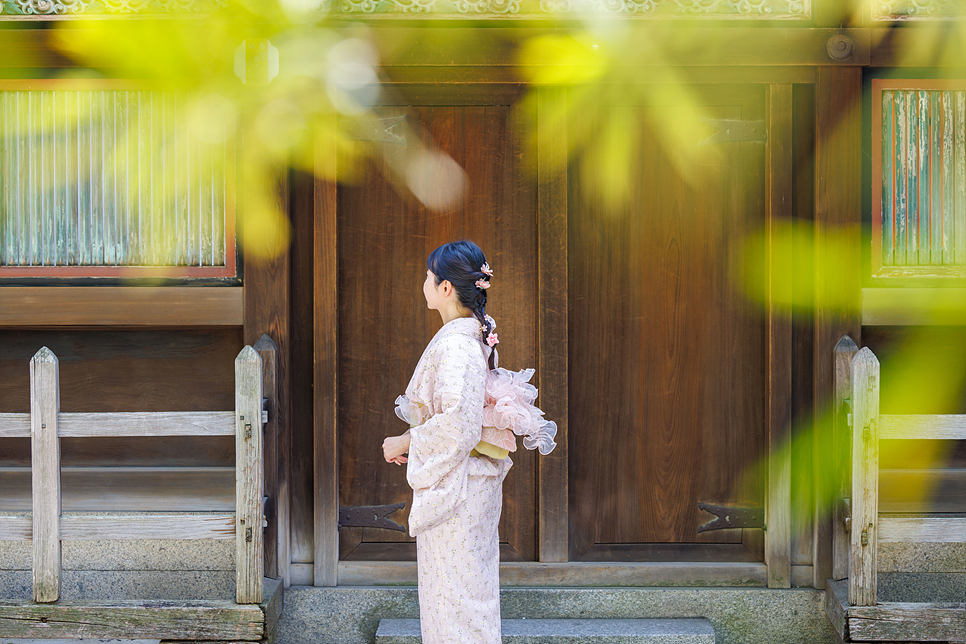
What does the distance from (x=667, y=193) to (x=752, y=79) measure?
27.4 inches

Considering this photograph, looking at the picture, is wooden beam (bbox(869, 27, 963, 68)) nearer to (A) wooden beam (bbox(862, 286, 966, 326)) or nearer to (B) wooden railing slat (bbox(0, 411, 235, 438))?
(A) wooden beam (bbox(862, 286, 966, 326))

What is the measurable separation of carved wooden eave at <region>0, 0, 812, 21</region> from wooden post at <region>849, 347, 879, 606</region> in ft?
5.80

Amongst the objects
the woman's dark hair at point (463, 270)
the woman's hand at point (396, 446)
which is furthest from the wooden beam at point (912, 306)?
the woman's hand at point (396, 446)

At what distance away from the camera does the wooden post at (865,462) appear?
2.89 m

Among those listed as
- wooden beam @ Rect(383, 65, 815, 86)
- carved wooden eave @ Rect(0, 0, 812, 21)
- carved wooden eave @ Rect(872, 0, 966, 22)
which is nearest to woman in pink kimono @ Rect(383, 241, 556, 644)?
wooden beam @ Rect(383, 65, 815, 86)

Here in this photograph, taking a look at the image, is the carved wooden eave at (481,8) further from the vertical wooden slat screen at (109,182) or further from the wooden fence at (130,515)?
the wooden fence at (130,515)

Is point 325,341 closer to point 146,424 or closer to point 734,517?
point 146,424

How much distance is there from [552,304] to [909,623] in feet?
7.07

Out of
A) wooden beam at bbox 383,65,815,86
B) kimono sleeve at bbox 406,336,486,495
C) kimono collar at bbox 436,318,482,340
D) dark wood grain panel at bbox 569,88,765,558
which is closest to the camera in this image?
kimono sleeve at bbox 406,336,486,495

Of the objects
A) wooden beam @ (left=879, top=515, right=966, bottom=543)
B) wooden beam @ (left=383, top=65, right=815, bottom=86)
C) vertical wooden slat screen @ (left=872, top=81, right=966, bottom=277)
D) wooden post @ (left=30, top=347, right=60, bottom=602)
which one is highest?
wooden beam @ (left=383, top=65, right=815, bottom=86)

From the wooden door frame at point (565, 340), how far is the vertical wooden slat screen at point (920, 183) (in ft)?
0.72

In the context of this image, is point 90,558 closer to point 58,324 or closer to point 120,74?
point 58,324

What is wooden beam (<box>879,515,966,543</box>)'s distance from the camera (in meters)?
2.92

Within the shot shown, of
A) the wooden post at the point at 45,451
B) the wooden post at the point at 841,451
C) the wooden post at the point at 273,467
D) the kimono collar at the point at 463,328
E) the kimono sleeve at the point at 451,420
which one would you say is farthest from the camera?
the wooden post at the point at 273,467
